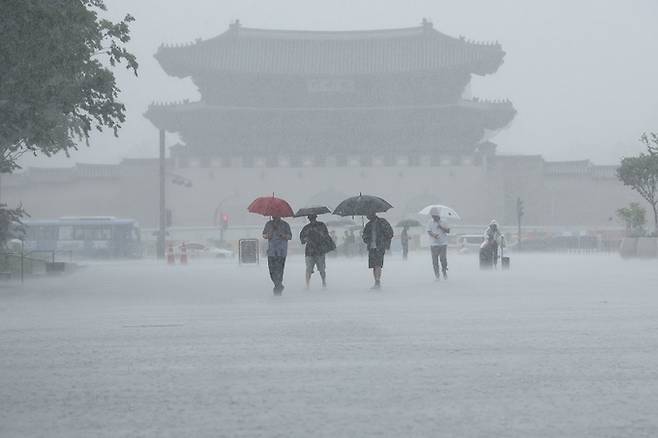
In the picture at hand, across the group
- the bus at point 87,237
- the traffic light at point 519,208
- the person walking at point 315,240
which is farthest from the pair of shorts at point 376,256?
the traffic light at point 519,208

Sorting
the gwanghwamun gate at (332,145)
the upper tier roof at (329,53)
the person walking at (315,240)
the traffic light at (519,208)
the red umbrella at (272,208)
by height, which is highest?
the upper tier roof at (329,53)

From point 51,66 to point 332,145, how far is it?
5018cm

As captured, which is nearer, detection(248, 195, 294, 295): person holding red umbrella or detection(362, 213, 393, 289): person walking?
detection(248, 195, 294, 295): person holding red umbrella

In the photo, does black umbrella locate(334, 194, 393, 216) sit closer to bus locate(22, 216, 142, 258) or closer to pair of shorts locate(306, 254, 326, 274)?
pair of shorts locate(306, 254, 326, 274)

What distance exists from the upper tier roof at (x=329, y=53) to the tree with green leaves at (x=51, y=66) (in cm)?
4250

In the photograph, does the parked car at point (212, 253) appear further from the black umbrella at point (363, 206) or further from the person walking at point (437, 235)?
the black umbrella at point (363, 206)

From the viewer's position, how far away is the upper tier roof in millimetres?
63719

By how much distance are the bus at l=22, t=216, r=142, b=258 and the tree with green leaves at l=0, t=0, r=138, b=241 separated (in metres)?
31.7

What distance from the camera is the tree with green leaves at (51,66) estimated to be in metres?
14.0

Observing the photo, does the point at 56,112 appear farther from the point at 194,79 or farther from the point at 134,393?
the point at 194,79

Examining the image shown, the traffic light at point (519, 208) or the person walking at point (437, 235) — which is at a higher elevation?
the traffic light at point (519, 208)

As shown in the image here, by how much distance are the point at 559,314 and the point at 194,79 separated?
55.4 meters

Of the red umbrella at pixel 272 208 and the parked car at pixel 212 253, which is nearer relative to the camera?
the red umbrella at pixel 272 208

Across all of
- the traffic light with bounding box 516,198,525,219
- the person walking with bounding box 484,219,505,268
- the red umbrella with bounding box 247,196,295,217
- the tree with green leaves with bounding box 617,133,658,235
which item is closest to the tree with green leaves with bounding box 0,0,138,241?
the red umbrella with bounding box 247,196,295,217
